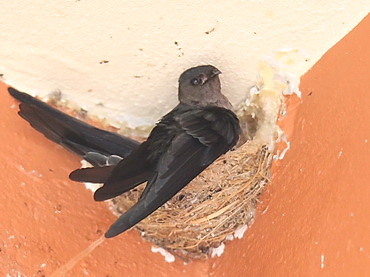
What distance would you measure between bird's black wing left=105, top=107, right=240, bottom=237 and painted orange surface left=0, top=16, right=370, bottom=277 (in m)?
0.18

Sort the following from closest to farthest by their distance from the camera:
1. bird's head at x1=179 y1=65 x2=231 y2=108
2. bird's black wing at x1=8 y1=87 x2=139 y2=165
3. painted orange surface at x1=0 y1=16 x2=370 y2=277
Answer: painted orange surface at x1=0 y1=16 x2=370 y2=277, bird's black wing at x1=8 y1=87 x2=139 y2=165, bird's head at x1=179 y1=65 x2=231 y2=108

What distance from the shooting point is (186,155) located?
80.7 inches

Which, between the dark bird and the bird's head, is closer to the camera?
the dark bird

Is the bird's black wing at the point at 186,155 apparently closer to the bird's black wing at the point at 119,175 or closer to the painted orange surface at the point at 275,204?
the bird's black wing at the point at 119,175

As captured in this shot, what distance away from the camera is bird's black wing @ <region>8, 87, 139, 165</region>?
2186 millimetres

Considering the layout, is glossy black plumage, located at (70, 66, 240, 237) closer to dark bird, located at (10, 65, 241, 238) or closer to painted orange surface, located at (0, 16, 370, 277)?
dark bird, located at (10, 65, 241, 238)

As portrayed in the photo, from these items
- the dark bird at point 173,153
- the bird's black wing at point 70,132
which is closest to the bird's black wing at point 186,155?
the dark bird at point 173,153

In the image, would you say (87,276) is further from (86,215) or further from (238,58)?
(238,58)

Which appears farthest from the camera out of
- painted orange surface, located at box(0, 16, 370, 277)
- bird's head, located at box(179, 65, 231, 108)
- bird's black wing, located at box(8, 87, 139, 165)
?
bird's head, located at box(179, 65, 231, 108)

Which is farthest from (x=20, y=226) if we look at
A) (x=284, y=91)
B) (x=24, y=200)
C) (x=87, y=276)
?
(x=284, y=91)

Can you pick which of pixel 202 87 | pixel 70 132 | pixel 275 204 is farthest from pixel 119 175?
pixel 202 87

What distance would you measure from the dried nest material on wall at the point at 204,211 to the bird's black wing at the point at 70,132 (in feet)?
0.50

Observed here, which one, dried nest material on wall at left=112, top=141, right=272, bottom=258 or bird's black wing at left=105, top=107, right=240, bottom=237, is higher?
bird's black wing at left=105, top=107, right=240, bottom=237

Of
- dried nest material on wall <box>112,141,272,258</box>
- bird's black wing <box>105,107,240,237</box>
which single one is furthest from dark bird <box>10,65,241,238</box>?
dried nest material on wall <box>112,141,272,258</box>
